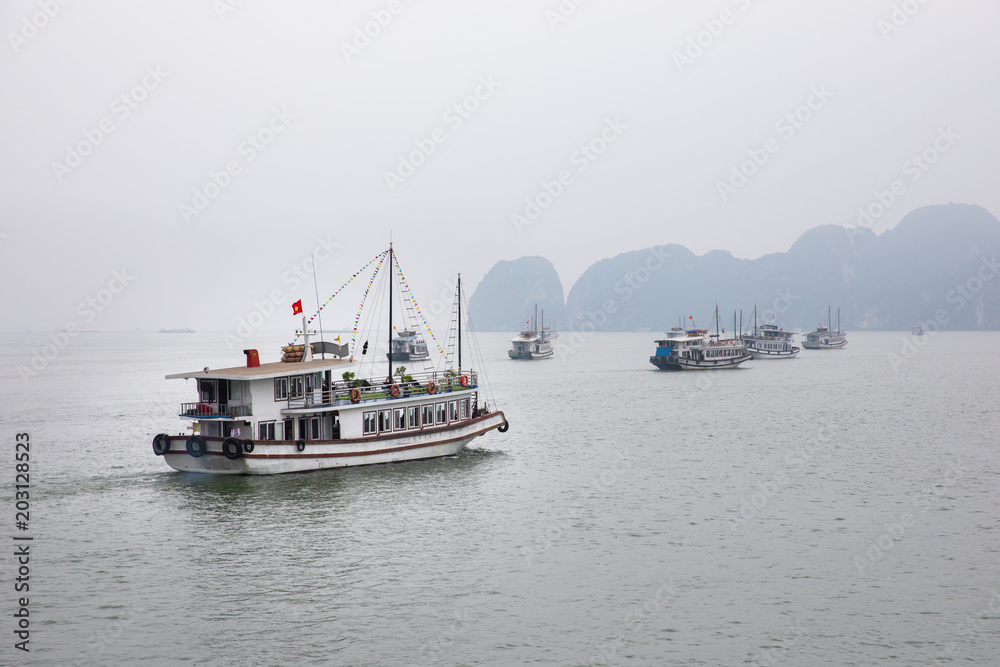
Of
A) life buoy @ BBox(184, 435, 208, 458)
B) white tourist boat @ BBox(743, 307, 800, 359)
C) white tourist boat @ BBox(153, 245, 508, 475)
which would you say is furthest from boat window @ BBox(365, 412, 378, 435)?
white tourist boat @ BBox(743, 307, 800, 359)

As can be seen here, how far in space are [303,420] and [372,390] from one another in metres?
5.02

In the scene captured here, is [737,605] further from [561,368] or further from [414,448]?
[561,368]

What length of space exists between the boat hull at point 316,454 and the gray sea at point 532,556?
0.67 metres

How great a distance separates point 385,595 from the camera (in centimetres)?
2292

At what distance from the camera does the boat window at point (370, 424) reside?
4138 cm

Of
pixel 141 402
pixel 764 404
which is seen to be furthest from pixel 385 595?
pixel 141 402

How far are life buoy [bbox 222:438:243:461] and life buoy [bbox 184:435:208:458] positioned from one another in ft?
4.01

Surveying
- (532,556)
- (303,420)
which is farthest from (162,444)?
(532,556)

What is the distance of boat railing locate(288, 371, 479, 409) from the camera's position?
129 ft

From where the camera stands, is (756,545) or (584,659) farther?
(756,545)

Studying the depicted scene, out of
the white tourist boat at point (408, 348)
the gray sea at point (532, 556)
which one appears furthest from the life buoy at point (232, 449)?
the white tourist boat at point (408, 348)

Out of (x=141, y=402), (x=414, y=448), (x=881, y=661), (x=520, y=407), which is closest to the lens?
(x=881, y=661)

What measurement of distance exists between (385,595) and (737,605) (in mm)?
10487

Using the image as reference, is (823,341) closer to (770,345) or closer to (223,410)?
(770,345)
